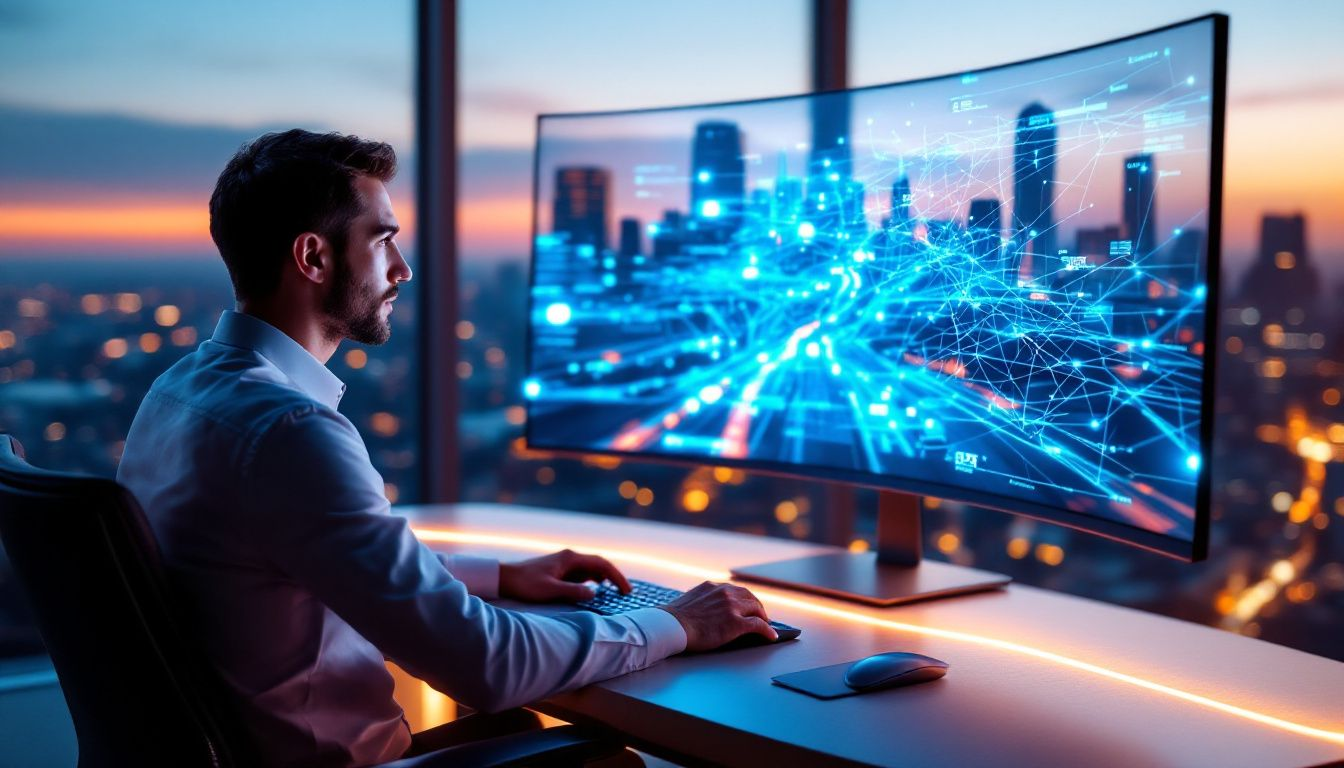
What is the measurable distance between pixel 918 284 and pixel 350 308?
0.87 m

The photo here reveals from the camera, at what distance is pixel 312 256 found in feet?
5.29

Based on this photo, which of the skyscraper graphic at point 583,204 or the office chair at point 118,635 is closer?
the office chair at point 118,635

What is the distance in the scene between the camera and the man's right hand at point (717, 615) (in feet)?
5.21

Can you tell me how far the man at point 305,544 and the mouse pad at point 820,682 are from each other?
151 mm

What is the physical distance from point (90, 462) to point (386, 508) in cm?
152

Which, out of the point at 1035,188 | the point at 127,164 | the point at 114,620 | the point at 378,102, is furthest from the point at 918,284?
the point at 127,164

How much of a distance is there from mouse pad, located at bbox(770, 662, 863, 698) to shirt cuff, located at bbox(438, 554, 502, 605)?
1.91 feet

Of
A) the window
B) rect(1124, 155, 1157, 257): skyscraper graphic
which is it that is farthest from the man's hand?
the window

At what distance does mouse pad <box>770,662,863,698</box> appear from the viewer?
141cm

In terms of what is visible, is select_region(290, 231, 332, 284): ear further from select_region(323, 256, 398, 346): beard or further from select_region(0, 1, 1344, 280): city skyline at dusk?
select_region(0, 1, 1344, 280): city skyline at dusk

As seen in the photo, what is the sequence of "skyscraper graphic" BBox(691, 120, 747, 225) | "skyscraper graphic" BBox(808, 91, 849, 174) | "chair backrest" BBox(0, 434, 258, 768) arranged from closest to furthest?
1. "chair backrest" BBox(0, 434, 258, 768)
2. "skyscraper graphic" BBox(808, 91, 849, 174)
3. "skyscraper graphic" BBox(691, 120, 747, 225)

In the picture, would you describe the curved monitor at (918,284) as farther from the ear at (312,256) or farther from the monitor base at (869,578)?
the ear at (312,256)

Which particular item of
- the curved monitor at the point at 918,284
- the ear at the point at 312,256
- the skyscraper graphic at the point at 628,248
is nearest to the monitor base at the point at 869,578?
the curved monitor at the point at 918,284

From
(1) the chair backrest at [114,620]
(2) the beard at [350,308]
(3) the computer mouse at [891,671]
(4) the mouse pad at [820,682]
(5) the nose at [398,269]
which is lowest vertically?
(4) the mouse pad at [820,682]
